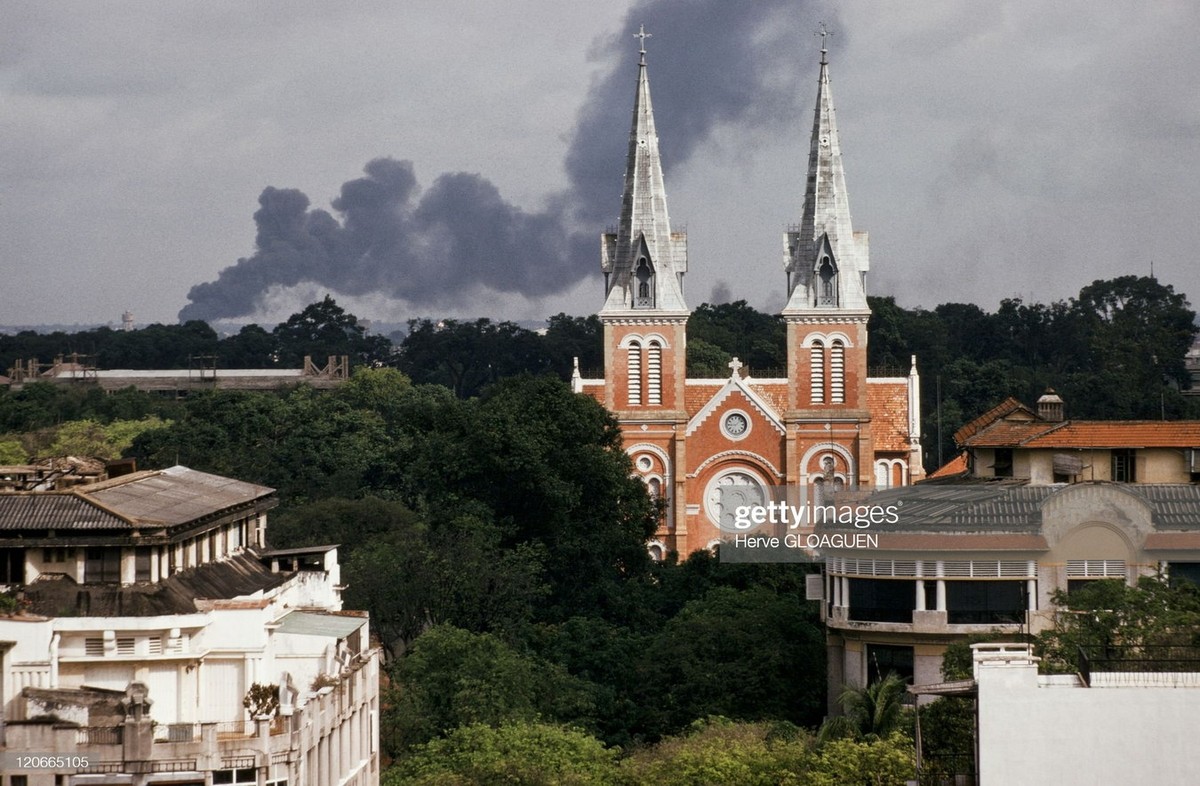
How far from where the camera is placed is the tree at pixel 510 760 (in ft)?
145

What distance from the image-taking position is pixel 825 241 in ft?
301

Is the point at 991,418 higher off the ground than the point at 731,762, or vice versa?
the point at 991,418

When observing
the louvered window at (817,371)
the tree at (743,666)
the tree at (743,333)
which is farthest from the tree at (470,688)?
the tree at (743,333)

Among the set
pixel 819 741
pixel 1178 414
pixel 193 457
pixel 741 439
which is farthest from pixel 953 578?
pixel 1178 414

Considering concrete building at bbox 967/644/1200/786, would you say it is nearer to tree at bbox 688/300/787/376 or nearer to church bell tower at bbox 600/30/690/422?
church bell tower at bbox 600/30/690/422

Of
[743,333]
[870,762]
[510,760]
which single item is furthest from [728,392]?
[743,333]

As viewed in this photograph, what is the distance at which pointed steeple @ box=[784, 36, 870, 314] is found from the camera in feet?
300

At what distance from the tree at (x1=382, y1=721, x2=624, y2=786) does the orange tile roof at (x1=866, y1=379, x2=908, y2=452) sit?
150 ft

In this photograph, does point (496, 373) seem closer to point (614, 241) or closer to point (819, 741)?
point (614, 241)

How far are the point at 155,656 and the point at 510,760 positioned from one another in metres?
10.9

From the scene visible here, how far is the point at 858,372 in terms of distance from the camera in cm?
9081

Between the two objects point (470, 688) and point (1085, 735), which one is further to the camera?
point (470, 688)

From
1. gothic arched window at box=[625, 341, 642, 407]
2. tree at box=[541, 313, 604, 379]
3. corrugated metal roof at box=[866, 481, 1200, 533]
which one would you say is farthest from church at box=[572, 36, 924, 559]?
tree at box=[541, 313, 604, 379]

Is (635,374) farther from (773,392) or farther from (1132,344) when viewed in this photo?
(1132,344)
